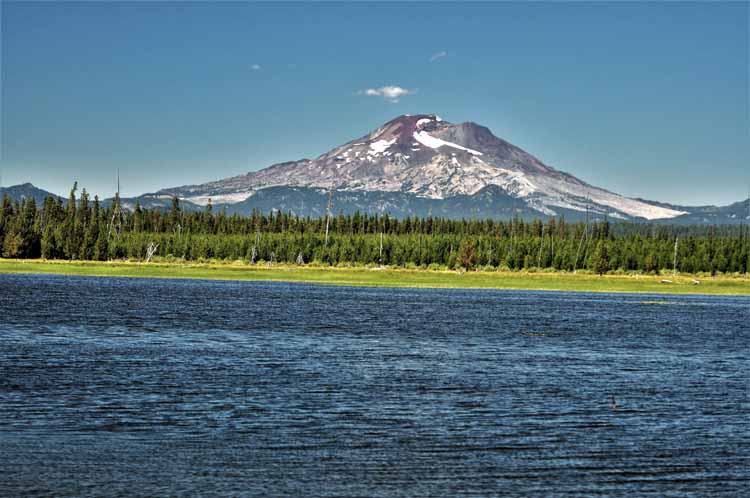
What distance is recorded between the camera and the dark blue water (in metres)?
22.4

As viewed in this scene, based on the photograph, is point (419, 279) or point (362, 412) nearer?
point (362, 412)

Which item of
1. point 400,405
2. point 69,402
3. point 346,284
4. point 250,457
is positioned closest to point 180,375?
point 69,402

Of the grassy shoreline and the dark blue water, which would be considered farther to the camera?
the grassy shoreline

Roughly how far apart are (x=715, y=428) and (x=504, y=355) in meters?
20.9

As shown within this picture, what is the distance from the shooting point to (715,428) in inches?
1177

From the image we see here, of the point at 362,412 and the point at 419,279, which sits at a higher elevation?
the point at 419,279

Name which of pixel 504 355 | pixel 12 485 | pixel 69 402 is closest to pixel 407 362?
pixel 504 355

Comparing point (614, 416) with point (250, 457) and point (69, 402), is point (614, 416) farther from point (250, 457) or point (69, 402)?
point (69, 402)

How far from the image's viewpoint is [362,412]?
102ft

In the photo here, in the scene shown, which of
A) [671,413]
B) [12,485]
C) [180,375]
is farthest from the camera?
[180,375]

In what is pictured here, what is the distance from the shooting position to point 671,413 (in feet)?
107

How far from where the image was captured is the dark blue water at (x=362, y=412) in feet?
73.5

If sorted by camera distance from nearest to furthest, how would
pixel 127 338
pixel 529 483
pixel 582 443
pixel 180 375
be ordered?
pixel 529 483 → pixel 582 443 → pixel 180 375 → pixel 127 338

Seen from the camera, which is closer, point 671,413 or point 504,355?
point 671,413
